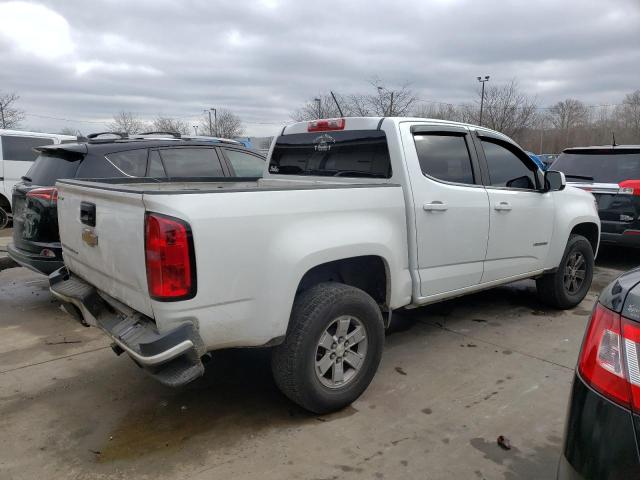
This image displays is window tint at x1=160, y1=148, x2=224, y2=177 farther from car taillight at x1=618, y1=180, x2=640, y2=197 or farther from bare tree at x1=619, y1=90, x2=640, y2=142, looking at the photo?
bare tree at x1=619, y1=90, x2=640, y2=142

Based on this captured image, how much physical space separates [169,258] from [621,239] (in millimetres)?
6534

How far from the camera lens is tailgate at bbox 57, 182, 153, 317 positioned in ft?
8.73

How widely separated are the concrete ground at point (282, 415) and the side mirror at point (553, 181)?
4.44ft

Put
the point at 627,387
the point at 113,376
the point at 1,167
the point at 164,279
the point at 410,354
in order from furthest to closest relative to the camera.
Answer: the point at 1,167 → the point at 410,354 → the point at 113,376 → the point at 164,279 → the point at 627,387

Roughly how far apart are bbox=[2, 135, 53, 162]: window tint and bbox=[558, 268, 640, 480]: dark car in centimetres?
1107

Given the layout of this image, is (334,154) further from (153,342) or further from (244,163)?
(244,163)

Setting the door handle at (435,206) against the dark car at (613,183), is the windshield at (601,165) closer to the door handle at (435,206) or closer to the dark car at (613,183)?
the dark car at (613,183)

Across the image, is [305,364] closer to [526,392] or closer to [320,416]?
[320,416]

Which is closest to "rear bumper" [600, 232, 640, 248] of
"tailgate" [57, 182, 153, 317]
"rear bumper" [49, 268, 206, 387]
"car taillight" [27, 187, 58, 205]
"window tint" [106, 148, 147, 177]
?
"window tint" [106, 148, 147, 177]

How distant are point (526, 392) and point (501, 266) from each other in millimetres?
1235

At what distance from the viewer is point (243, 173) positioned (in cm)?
654

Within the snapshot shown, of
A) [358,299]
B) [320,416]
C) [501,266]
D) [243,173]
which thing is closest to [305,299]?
[358,299]

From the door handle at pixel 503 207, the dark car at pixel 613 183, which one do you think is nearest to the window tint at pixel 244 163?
the door handle at pixel 503 207

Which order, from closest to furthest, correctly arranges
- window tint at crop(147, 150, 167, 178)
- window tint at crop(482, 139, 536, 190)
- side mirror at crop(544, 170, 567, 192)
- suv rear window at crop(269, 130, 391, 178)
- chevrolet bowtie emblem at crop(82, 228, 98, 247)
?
chevrolet bowtie emblem at crop(82, 228, 98, 247)
suv rear window at crop(269, 130, 391, 178)
window tint at crop(482, 139, 536, 190)
side mirror at crop(544, 170, 567, 192)
window tint at crop(147, 150, 167, 178)
